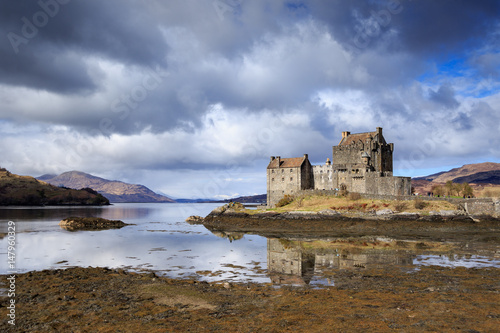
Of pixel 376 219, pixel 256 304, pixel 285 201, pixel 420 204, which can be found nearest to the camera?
pixel 256 304

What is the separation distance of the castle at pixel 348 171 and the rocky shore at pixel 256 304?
4470 cm

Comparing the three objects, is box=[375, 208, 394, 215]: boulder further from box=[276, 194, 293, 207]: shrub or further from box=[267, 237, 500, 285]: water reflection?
box=[276, 194, 293, 207]: shrub

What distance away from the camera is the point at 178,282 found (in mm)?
16641

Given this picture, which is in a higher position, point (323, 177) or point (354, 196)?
point (323, 177)

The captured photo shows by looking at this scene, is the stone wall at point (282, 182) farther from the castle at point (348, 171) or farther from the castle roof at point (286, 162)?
the castle roof at point (286, 162)

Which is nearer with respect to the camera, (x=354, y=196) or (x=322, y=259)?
(x=322, y=259)

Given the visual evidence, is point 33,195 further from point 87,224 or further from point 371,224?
point 371,224

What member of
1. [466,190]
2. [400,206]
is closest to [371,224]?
[400,206]

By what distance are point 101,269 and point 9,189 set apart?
18899 cm

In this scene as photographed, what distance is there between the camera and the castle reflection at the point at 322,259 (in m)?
18.5

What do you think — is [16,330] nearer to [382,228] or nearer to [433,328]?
[433,328]

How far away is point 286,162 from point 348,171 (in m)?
14.6

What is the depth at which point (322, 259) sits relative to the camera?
23359 millimetres

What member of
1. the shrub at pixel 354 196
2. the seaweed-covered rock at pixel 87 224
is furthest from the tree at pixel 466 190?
the seaweed-covered rock at pixel 87 224
